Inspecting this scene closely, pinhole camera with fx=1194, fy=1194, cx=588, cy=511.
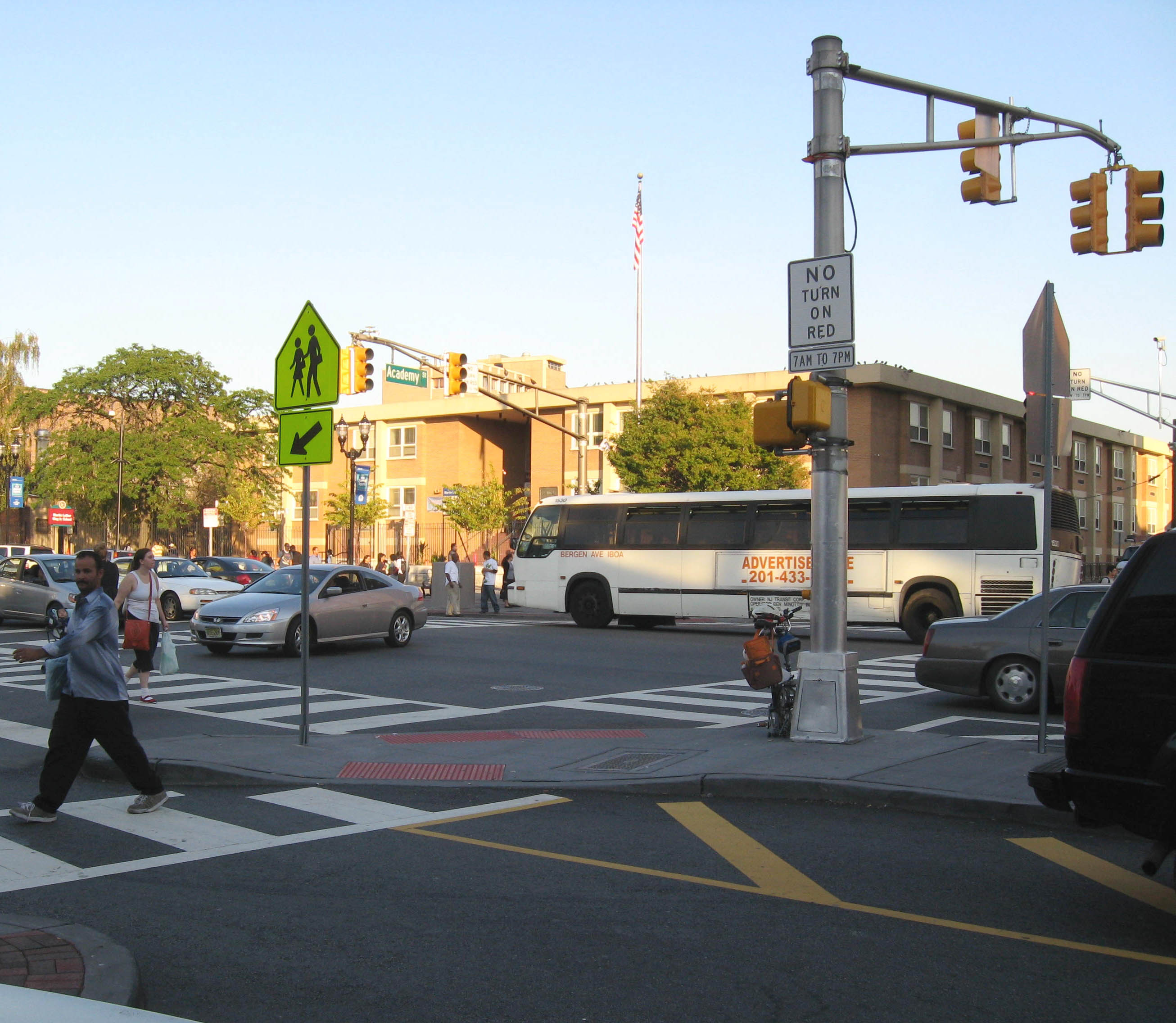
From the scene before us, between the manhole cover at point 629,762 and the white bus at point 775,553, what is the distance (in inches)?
546

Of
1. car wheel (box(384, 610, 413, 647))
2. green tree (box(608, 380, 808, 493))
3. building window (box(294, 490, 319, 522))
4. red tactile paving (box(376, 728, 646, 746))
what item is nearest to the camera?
red tactile paving (box(376, 728, 646, 746))

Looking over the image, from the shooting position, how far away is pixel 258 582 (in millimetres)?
20750

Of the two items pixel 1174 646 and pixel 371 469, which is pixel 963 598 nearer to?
pixel 1174 646

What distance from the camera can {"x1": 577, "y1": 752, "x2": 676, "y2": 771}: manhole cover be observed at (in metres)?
9.36

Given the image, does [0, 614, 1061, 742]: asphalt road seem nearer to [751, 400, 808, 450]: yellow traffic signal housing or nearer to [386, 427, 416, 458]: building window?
[751, 400, 808, 450]: yellow traffic signal housing

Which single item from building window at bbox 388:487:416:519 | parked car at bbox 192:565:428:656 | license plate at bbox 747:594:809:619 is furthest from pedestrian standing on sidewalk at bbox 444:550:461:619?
building window at bbox 388:487:416:519

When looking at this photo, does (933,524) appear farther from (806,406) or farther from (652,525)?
(806,406)

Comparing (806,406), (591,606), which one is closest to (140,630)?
(806,406)

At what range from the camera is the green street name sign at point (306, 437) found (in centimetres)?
988

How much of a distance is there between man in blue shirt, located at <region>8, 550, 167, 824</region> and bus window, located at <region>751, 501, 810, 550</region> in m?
19.3

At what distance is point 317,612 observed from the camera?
19.6m

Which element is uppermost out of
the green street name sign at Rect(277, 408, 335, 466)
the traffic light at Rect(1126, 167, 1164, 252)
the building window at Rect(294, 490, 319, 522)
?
the traffic light at Rect(1126, 167, 1164, 252)

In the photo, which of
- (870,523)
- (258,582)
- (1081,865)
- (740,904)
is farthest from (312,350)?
(870,523)

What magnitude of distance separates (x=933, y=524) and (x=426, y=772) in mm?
17292
